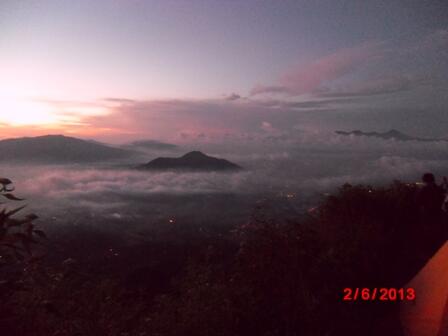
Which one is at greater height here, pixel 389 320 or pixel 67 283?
pixel 67 283

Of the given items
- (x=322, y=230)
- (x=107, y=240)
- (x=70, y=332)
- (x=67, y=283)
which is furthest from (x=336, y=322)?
(x=107, y=240)

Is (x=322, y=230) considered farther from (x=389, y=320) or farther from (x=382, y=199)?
(x=389, y=320)

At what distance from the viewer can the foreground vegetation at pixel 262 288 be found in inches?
302

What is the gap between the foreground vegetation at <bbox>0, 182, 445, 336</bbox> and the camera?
7.68m

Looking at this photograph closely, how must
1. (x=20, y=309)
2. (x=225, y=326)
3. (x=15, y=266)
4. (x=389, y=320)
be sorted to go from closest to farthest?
(x=15, y=266) → (x=20, y=309) → (x=225, y=326) → (x=389, y=320)

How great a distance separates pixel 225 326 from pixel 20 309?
381 cm

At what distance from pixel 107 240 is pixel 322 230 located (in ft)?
351

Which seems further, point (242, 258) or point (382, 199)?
point (382, 199)

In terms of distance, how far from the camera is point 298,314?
780cm

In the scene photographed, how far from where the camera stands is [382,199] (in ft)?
41.0

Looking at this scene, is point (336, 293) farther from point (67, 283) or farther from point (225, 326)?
point (67, 283)

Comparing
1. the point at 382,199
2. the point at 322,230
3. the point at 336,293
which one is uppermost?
the point at 382,199

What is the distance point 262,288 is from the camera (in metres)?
8.86

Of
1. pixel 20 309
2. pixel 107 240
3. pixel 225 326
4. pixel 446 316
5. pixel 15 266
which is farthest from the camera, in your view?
pixel 107 240
